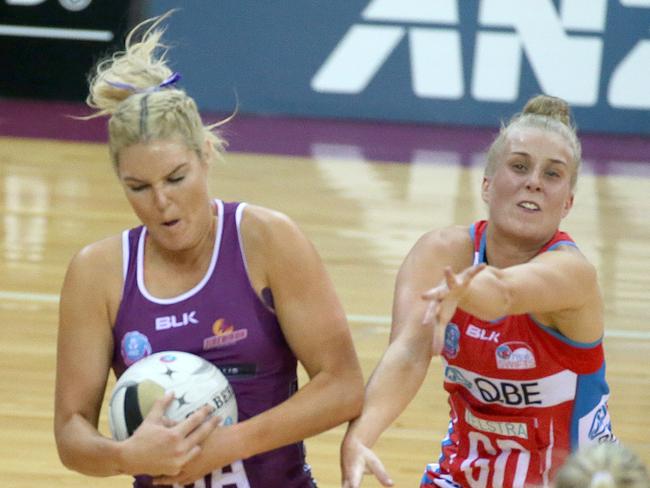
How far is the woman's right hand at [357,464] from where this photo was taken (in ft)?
8.49

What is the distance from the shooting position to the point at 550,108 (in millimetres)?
3059

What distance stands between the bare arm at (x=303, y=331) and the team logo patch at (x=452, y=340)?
0.92ft

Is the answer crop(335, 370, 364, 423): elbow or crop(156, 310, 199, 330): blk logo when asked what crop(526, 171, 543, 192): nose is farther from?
crop(156, 310, 199, 330): blk logo

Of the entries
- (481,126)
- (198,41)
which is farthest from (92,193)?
(481,126)

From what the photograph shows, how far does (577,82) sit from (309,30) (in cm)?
202

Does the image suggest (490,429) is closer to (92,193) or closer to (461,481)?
(461,481)

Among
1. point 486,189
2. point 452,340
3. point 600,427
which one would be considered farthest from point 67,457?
point 600,427

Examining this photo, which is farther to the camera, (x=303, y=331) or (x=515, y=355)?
(x=515, y=355)

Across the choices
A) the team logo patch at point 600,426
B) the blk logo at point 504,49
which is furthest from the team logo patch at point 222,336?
the blk logo at point 504,49

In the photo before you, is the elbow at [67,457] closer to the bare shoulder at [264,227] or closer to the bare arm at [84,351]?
the bare arm at [84,351]

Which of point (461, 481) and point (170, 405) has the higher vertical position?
point (170, 405)

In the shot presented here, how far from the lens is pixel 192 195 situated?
2707mm

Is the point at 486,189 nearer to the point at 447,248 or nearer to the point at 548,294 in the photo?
the point at 447,248

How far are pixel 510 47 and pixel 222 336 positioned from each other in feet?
22.5
